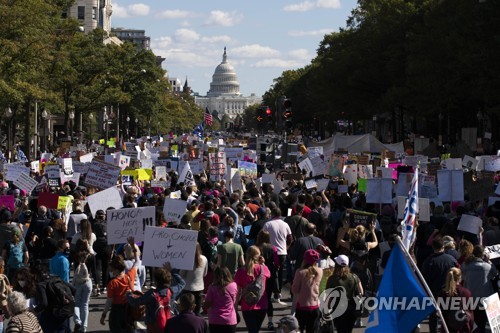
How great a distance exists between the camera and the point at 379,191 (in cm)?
2350

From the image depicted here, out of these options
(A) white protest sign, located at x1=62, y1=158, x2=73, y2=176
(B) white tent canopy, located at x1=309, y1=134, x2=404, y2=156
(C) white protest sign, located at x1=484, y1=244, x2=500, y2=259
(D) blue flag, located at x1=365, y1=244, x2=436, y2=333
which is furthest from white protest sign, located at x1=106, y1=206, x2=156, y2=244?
(B) white tent canopy, located at x1=309, y1=134, x2=404, y2=156

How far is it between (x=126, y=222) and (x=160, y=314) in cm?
458

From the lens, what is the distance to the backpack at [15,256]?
17047mm

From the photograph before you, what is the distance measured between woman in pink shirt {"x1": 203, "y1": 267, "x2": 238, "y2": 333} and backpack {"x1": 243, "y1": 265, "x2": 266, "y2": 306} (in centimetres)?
97

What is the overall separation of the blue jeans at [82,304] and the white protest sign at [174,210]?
4.84 meters

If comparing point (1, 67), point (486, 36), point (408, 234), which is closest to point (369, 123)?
point (486, 36)

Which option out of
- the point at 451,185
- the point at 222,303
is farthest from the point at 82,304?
the point at 451,185

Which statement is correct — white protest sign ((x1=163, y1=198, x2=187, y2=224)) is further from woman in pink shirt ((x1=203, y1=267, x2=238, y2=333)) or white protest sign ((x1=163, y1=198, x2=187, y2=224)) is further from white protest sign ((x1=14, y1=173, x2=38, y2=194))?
woman in pink shirt ((x1=203, y1=267, x2=238, y2=333))

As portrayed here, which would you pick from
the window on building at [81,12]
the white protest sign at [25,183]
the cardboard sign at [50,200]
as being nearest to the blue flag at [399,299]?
the cardboard sign at [50,200]

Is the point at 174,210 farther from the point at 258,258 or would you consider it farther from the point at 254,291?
the point at 254,291

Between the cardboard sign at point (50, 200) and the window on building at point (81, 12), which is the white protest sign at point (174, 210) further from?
the window on building at point (81, 12)

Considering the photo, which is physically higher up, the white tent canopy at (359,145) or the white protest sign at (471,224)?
the white tent canopy at (359,145)

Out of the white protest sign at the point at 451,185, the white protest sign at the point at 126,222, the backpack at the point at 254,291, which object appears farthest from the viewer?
the white protest sign at the point at 451,185

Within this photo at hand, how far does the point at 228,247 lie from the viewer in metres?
15.6
